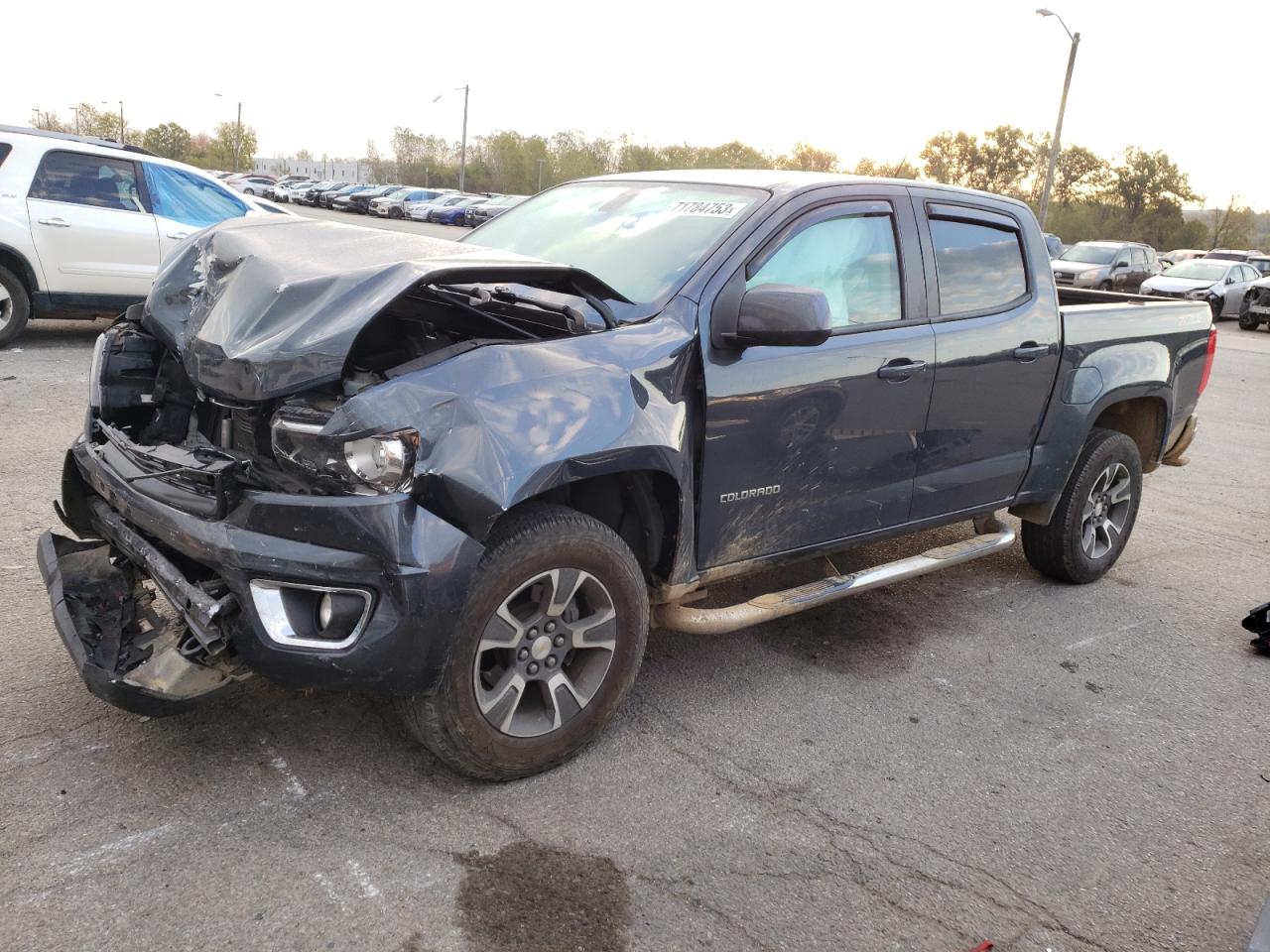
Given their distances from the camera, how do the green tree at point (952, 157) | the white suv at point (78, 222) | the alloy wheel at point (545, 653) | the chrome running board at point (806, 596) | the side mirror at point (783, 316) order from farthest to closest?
the green tree at point (952, 157) < the white suv at point (78, 222) < the chrome running board at point (806, 596) < the side mirror at point (783, 316) < the alloy wheel at point (545, 653)

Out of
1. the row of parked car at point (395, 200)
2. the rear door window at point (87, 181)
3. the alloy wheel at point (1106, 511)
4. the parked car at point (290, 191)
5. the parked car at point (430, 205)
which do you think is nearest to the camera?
the alloy wheel at point (1106, 511)

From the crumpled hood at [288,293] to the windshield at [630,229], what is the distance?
0.36m

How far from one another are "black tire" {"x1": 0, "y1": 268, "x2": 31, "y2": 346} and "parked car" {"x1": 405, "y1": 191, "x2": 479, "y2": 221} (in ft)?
135

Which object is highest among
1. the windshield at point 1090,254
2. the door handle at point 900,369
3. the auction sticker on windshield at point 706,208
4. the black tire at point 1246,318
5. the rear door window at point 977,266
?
the windshield at point 1090,254

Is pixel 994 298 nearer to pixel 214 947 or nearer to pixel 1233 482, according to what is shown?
pixel 214 947

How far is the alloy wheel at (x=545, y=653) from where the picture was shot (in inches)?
121

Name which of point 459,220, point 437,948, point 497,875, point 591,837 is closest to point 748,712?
point 591,837

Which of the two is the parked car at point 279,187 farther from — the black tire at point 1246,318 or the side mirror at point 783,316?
the side mirror at point 783,316

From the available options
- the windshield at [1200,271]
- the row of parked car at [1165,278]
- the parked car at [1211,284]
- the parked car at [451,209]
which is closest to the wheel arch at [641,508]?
the row of parked car at [1165,278]

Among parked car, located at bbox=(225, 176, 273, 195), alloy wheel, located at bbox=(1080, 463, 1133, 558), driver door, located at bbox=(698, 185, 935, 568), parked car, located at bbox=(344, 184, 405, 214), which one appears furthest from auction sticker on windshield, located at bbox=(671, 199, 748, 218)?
parked car, located at bbox=(344, 184, 405, 214)

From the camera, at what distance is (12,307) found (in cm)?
880

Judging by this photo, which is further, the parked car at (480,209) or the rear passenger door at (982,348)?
the parked car at (480,209)

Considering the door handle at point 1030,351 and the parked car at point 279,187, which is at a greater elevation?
the parked car at point 279,187

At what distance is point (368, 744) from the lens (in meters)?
3.37
